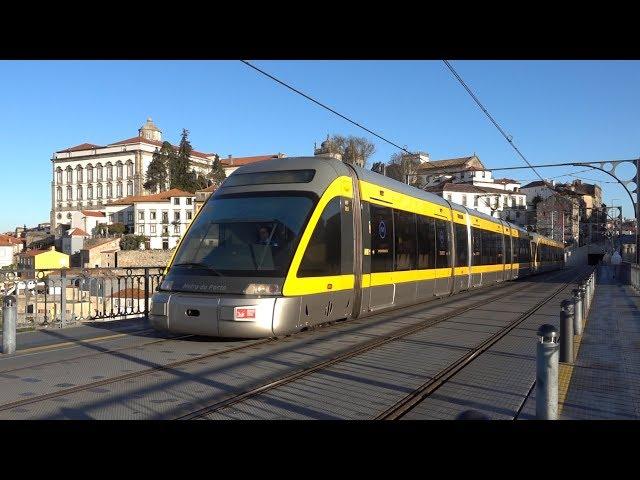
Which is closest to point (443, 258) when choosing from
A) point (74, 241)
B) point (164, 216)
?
point (164, 216)

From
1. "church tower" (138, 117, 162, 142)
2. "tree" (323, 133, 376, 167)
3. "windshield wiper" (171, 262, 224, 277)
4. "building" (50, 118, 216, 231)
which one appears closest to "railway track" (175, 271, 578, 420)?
"windshield wiper" (171, 262, 224, 277)

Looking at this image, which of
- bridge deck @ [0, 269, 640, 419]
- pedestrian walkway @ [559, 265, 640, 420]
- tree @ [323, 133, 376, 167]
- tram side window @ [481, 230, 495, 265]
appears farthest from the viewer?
tree @ [323, 133, 376, 167]

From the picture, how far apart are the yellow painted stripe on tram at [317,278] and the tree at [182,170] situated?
343 feet

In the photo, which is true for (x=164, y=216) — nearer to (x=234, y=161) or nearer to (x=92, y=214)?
(x=92, y=214)

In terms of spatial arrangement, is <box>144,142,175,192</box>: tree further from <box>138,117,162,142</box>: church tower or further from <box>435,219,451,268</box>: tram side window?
<box>435,219,451,268</box>: tram side window

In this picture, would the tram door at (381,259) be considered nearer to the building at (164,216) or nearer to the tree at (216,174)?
the building at (164,216)

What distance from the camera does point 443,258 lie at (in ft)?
61.1

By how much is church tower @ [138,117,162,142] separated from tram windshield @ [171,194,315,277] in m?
137

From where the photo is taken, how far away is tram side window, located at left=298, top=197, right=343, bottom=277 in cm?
1004

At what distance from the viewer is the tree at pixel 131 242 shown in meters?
90.6

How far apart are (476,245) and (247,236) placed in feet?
50.2
